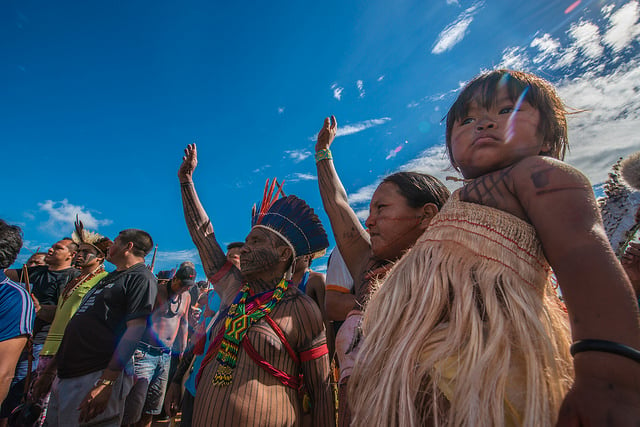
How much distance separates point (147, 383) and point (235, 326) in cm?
411

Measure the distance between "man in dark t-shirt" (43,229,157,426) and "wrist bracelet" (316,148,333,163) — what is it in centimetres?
304

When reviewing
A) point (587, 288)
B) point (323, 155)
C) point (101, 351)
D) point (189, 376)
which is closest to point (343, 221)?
point (323, 155)

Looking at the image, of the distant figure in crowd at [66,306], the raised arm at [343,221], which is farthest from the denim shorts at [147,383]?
the raised arm at [343,221]

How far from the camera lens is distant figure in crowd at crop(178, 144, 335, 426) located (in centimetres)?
210

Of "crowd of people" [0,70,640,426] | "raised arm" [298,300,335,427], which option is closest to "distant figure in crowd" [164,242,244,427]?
"crowd of people" [0,70,640,426]

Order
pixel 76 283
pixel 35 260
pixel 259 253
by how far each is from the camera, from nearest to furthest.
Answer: pixel 259 253
pixel 76 283
pixel 35 260

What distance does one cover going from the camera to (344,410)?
1334mm

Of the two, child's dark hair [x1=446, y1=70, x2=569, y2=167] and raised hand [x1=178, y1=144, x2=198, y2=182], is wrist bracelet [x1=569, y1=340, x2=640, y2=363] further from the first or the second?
raised hand [x1=178, y1=144, x2=198, y2=182]

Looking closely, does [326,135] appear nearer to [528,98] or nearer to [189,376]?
[528,98]

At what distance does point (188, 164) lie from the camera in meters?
3.35

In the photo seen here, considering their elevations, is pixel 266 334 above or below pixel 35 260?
below

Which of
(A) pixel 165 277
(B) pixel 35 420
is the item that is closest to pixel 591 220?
(B) pixel 35 420

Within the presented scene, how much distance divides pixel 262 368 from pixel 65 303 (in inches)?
157

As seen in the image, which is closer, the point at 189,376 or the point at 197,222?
the point at 197,222
